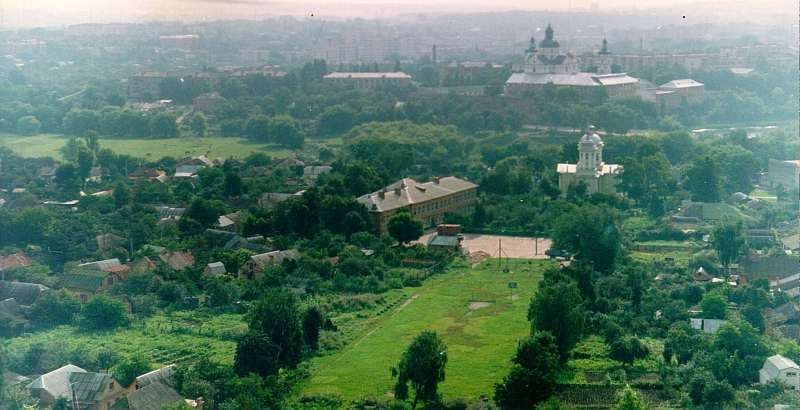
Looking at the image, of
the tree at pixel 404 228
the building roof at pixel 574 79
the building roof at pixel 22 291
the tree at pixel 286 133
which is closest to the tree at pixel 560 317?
the tree at pixel 404 228

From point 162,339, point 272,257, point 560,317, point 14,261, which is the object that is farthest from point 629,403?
point 14,261

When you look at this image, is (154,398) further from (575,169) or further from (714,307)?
(575,169)

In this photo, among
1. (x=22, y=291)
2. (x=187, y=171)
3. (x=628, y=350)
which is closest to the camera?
(x=628, y=350)

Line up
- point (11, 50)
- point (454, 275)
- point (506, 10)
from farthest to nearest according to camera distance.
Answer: point (506, 10) → point (11, 50) → point (454, 275)

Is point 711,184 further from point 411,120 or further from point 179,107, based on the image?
point 179,107

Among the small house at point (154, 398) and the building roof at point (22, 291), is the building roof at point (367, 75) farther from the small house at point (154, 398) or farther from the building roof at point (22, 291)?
the small house at point (154, 398)

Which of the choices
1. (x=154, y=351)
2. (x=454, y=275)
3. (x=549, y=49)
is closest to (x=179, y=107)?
(x=549, y=49)
